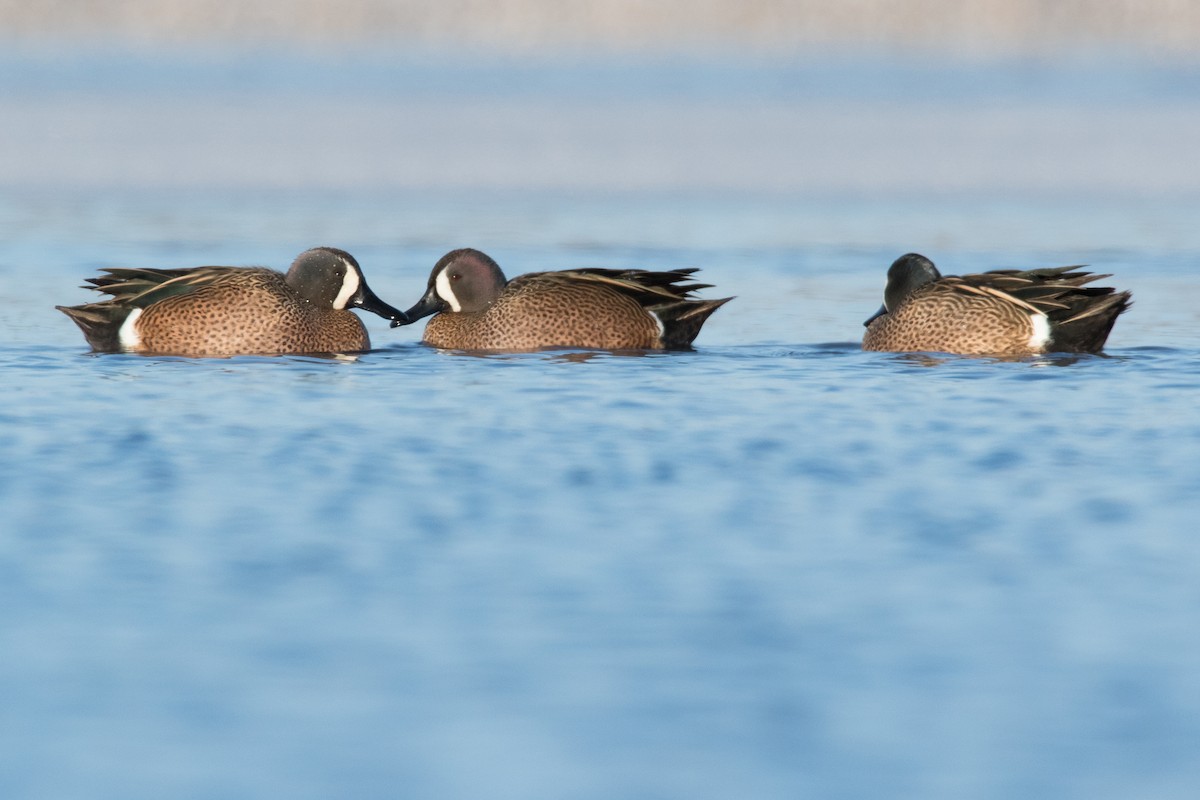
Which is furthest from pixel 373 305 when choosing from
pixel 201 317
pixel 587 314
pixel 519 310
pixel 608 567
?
pixel 608 567

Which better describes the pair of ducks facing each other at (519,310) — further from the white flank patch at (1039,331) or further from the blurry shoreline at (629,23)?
the blurry shoreline at (629,23)

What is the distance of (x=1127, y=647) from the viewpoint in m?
5.17

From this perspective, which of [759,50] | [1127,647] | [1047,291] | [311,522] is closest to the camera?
[1127,647]

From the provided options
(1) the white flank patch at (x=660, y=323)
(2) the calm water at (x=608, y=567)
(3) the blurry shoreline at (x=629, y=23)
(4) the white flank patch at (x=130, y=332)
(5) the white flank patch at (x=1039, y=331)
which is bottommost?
(2) the calm water at (x=608, y=567)

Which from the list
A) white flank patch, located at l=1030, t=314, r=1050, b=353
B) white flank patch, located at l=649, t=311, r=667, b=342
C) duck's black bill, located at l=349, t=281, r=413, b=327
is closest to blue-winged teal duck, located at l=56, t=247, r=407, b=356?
duck's black bill, located at l=349, t=281, r=413, b=327

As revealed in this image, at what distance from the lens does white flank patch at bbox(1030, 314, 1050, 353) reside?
35.1 feet

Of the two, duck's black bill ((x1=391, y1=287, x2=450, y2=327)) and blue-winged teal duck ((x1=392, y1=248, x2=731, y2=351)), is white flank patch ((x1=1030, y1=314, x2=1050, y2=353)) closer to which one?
blue-winged teal duck ((x1=392, y1=248, x2=731, y2=351))

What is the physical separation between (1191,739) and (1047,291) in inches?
252

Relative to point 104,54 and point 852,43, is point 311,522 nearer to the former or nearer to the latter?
point 104,54

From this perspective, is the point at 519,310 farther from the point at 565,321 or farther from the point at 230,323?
the point at 230,323

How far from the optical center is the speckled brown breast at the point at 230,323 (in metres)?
10.6

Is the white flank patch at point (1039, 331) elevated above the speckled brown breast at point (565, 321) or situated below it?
below

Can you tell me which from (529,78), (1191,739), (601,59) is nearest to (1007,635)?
(1191,739)

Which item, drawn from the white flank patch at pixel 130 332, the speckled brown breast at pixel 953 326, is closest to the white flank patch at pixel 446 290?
the white flank patch at pixel 130 332
